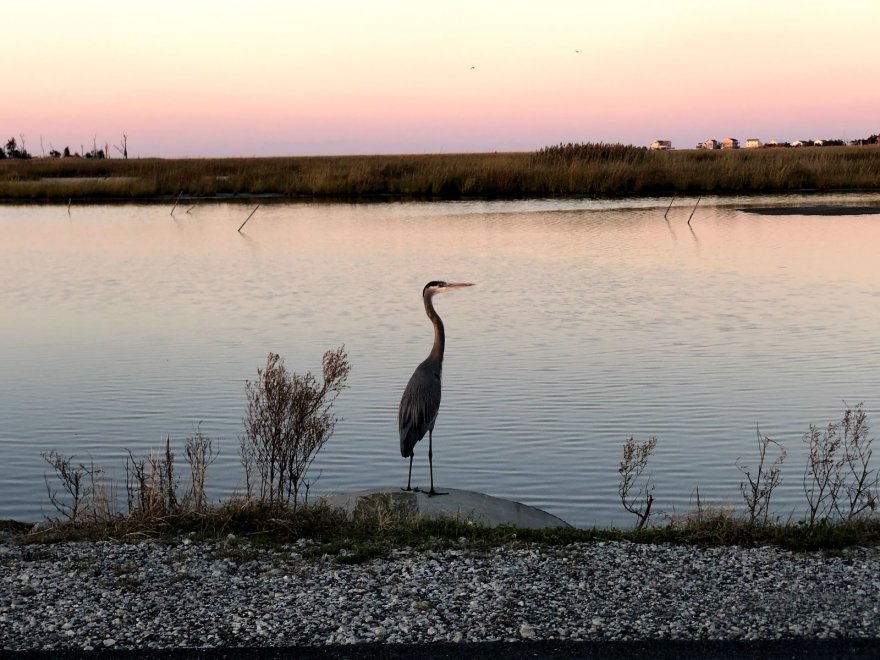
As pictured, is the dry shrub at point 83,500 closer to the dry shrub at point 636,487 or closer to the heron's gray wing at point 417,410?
the heron's gray wing at point 417,410

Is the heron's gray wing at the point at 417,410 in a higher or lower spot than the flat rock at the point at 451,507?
higher

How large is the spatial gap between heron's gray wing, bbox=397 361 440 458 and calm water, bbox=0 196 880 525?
2.28 feet

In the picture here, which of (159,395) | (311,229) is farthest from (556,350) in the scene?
(311,229)

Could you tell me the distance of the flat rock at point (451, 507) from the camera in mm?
6973

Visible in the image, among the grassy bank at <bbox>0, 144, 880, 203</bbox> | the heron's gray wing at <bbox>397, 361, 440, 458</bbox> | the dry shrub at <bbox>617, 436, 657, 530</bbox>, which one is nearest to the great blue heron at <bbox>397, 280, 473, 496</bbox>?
the heron's gray wing at <bbox>397, 361, 440, 458</bbox>

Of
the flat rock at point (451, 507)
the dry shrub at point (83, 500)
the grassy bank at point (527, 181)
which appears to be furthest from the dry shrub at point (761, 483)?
the grassy bank at point (527, 181)

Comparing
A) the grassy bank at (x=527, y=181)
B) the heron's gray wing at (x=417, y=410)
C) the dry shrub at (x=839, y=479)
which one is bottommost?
the dry shrub at (x=839, y=479)

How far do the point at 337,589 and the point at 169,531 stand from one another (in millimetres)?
1517

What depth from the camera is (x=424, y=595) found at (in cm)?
508

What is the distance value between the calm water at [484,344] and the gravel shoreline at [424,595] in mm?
2213

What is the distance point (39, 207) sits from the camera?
43.6 meters

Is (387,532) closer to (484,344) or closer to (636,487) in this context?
(636,487)

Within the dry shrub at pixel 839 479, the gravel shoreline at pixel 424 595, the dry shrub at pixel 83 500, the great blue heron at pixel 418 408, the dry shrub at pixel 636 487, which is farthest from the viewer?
the great blue heron at pixel 418 408

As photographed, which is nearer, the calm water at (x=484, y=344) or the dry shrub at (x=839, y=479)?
the dry shrub at (x=839, y=479)
